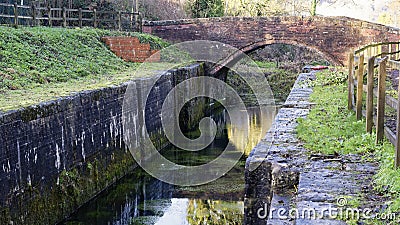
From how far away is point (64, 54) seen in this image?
14.5 metres

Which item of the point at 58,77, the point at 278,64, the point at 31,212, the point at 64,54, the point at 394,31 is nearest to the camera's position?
the point at 31,212

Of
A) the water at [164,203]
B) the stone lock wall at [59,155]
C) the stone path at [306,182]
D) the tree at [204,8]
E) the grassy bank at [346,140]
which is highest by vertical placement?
the tree at [204,8]

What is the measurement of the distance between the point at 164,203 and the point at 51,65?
4.95 m

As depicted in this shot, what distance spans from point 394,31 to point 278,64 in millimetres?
11555

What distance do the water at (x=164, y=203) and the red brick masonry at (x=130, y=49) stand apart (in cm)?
685

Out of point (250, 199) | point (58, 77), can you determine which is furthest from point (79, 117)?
point (250, 199)

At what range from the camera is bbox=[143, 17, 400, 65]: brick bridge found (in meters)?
20.4

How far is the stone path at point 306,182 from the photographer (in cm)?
387

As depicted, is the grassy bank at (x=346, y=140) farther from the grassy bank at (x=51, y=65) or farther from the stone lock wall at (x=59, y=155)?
the grassy bank at (x=51, y=65)

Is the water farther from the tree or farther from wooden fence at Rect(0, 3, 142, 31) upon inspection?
the tree

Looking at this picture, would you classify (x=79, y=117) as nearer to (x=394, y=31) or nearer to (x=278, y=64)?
(x=394, y=31)

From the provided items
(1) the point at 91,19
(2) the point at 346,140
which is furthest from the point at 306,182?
(1) the point at 91,19

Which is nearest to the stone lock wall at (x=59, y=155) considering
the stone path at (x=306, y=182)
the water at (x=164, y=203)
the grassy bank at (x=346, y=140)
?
the water at (x=164, y=203)

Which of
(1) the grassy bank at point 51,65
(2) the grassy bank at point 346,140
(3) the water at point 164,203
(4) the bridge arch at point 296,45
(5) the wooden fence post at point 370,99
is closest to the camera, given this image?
(2) the grassy bank at point 346,140
